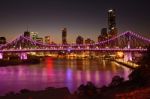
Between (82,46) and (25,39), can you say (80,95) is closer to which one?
(82,46)

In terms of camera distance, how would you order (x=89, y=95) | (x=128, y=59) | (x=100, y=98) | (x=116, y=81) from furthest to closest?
(x=128, y=59), (x=116, y=81), (x=89, y=95), (x=100, y=98)

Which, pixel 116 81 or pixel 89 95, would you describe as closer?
pixel 89 95

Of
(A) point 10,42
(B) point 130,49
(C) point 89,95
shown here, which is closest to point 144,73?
(C) point 89,95

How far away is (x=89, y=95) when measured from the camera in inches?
493

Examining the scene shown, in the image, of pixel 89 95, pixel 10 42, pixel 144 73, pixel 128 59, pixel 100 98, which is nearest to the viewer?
pixel 100 98

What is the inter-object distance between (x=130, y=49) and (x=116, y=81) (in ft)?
114

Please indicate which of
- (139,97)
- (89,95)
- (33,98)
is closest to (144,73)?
(89,95)

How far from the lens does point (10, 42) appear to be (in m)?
61.1

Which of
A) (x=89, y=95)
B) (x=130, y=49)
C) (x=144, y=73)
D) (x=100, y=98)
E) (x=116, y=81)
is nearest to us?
(x=100, y=98)

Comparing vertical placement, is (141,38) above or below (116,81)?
above

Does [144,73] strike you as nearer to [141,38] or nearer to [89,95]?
[89,95]

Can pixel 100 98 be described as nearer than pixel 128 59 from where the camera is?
Yes

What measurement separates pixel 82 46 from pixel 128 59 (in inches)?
281

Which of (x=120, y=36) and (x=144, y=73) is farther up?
(x=120, y=36)
